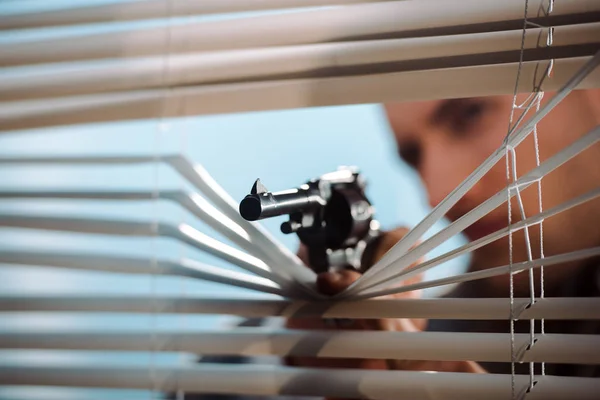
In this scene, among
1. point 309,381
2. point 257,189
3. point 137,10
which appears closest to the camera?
point 257,189

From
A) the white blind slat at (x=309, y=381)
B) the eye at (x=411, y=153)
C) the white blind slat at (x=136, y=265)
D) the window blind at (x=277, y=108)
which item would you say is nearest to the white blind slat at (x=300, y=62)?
the window blind at (x=277, y=108)

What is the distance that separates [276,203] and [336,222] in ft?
0.42

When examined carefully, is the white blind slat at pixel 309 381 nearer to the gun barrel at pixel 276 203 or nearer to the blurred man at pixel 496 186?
the blurred man at pixel 496 186

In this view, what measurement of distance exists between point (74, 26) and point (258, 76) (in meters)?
0.31

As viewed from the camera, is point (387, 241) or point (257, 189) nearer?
point (257, 189)

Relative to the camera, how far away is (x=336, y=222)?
2.56 feet

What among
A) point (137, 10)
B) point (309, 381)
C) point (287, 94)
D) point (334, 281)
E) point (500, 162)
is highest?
point (137, 10)

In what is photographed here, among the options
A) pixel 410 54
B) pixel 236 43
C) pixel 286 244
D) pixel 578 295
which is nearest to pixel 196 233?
pixel 286 244

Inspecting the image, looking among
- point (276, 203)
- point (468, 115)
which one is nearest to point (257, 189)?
point (276, 203)

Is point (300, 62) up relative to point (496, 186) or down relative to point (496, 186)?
up

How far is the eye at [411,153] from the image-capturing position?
805mm

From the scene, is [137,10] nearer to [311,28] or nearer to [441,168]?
[311,28]

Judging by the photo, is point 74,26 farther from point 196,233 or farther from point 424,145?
point 424,145

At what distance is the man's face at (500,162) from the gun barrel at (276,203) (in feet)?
0.47
